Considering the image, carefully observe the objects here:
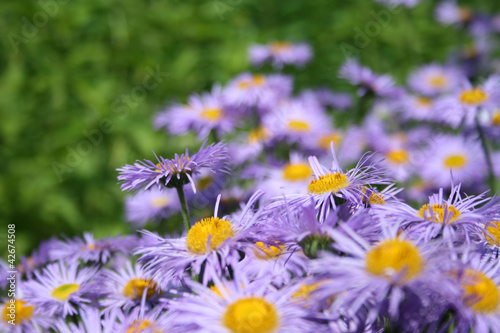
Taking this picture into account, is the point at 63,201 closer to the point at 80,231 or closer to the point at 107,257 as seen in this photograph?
the point at 80,231

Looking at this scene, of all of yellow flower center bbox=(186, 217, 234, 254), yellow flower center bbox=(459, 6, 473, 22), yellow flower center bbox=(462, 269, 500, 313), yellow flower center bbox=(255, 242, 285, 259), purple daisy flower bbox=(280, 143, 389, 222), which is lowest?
yellow flower center bbox=(462, 269, 500, 313)

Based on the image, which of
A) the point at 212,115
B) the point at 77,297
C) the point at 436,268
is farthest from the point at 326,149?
the point at 436,268

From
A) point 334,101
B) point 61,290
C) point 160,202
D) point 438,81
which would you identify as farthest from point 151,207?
point 438,81

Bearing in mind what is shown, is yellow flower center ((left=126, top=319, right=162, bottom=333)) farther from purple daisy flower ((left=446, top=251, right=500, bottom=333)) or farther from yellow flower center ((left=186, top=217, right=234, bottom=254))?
purple daisy flower ((left=446, top=251, right=500, bottom=333))

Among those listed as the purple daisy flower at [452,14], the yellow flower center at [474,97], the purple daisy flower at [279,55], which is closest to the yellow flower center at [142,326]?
the yellow flower center at [474,97]

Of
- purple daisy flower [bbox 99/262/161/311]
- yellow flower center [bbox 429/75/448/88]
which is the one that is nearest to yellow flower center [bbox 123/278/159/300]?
purple daisy flower [bbox 99/262/161/311]

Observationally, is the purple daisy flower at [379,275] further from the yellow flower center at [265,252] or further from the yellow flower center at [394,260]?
the yellow flower center at [265,252]
